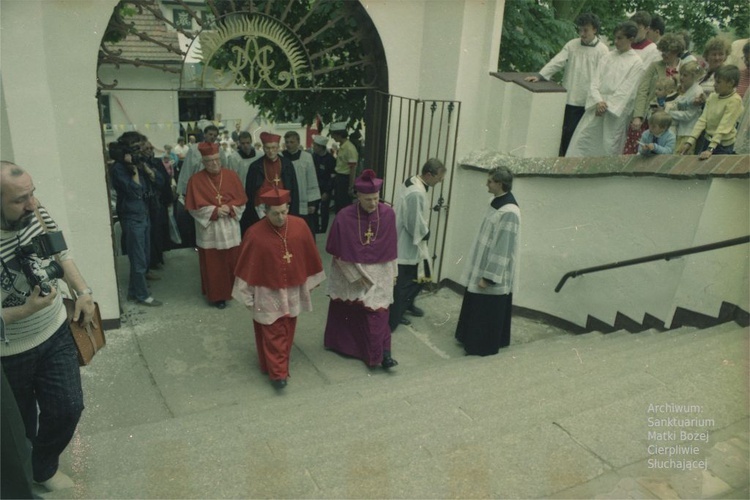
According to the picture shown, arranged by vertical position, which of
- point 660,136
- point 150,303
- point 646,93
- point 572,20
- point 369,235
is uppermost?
point 572,20

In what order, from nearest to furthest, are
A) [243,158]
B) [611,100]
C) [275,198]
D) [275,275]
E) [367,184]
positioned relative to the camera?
[275,198] → [275,275] → [367,184] → [611,100] → [243,158]

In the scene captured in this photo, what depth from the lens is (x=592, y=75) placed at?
7.26 metres

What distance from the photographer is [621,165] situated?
585cm

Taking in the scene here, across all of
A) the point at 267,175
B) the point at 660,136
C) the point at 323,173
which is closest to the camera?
the point at 660,136

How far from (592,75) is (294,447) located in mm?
5800

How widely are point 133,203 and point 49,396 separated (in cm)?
365

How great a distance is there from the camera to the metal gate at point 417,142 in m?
7.01

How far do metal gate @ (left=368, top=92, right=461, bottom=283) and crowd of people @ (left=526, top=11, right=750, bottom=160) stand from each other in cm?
116

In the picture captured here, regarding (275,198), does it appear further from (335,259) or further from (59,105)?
(59,105)

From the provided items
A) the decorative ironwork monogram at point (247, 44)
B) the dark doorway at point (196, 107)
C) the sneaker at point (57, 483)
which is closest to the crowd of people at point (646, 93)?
the decorative ironwork monogram at point (247, 44)

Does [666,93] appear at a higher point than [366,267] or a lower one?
higher

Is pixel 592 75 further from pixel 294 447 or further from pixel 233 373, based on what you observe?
pixel 294 447

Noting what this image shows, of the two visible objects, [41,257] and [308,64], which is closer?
[41,257]

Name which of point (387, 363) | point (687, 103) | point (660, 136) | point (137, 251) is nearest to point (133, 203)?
point (137, 251)
